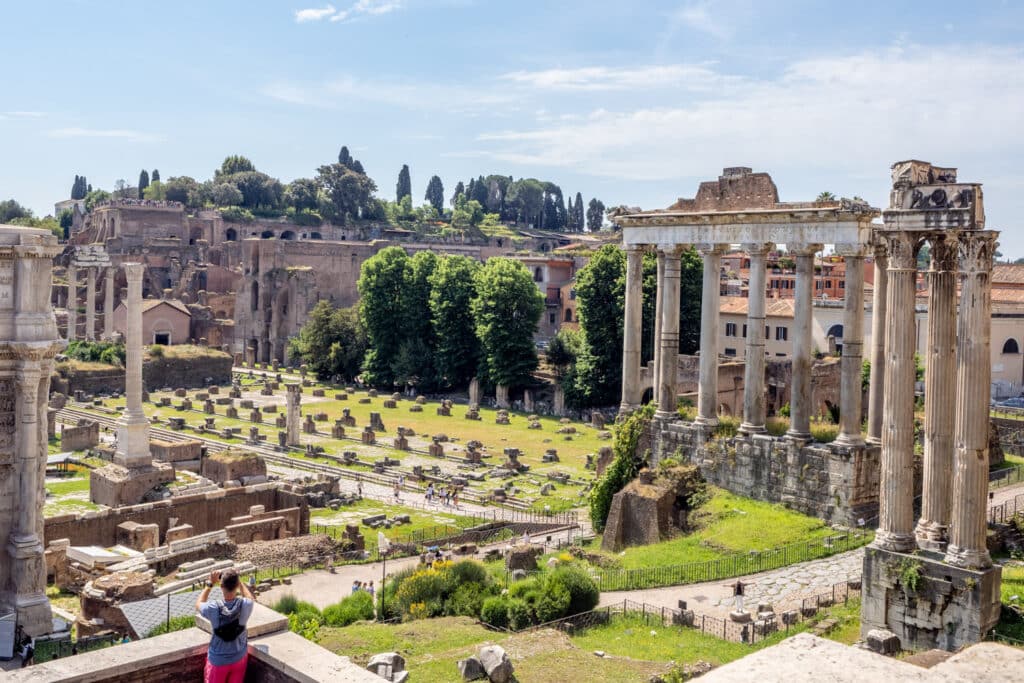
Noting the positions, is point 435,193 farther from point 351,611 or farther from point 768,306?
point 351,611

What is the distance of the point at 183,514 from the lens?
82.8 ft

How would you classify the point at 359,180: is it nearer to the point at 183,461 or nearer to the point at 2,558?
the point at 183,461

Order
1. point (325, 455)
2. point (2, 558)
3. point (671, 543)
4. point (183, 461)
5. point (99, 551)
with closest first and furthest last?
1. point (2, 558)
2. point (671, 543)
3. point (99, 551)
4. point (183, 461)
5. point (325, 455)

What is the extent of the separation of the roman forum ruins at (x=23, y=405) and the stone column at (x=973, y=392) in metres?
13.3

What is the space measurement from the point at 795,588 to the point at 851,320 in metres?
6.11

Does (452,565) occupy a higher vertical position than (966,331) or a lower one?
lower

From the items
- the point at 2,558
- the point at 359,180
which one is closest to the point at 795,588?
the point at 2,558

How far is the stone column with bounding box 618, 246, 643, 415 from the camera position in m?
24.1

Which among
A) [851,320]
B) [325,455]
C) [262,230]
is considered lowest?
[325,455]

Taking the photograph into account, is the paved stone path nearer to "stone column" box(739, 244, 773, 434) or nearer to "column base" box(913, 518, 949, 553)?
"column base" box(913, 518, 949, 553)

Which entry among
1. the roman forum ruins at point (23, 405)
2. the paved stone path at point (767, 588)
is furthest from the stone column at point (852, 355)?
the roman forum ruins at point (23, 405)

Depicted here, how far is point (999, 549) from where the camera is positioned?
16.4m

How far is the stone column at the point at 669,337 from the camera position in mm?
22828

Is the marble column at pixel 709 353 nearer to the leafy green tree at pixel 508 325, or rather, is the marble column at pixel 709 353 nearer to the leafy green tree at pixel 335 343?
the leafy green tree at pixel 508 325
